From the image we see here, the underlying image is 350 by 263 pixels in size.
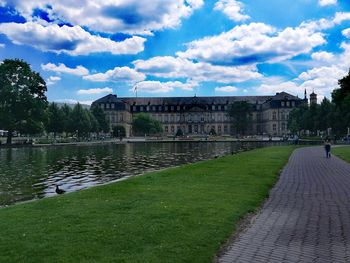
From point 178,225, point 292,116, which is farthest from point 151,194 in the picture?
point 292,116

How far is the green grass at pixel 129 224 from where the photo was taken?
294 inches

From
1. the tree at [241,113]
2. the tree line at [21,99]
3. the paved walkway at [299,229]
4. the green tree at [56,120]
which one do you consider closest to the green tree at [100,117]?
the green tree at [56,120]

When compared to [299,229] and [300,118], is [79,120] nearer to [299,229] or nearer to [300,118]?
[300,118]

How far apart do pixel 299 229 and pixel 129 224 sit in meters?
3.98

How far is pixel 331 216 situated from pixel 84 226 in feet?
21.6

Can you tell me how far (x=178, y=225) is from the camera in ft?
30.8

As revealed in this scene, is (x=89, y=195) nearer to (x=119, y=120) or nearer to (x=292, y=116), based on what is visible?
(x=292, y=116)

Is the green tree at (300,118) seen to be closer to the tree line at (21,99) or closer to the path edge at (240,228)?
the tree line at (21,99)

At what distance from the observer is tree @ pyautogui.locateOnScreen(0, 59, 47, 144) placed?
7262 centimetres

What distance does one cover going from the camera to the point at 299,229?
9.55 m

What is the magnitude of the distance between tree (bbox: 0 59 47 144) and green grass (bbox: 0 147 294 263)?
208 feet

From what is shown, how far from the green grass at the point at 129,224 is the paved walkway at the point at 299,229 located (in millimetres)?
538

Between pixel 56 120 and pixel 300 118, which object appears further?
pixel 300 118

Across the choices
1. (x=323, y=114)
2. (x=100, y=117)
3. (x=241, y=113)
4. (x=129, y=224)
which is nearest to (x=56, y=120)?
(x=100, y=117)
